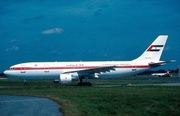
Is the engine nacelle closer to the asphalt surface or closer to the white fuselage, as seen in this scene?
the white fuselage

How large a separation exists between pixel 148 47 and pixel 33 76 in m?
16.9

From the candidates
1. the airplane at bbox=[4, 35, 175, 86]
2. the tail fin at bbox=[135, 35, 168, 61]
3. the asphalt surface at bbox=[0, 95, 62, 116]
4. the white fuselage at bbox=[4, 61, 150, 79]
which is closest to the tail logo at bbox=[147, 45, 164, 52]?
the tail fin at bbox=[135, 35, 168, 61]

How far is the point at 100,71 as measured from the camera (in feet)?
134

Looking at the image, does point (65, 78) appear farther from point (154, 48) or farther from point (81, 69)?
point (154, 48)

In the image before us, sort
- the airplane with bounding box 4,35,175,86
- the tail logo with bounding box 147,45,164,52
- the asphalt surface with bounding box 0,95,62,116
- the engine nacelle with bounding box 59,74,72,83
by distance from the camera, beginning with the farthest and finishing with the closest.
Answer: the tail logo with bounding box 147,45,164,52 → the airplane with bounding box 4,35,175,86 → the engine nacelle with bounding box 59,74,72,83 → the asphalt surface with bounding box 0,95,62,116

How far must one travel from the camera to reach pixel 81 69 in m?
42.4

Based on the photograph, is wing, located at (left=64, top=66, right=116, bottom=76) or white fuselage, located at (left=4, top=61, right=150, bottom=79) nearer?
wing, located at (left=64, top=66, right=116, bottom=76)

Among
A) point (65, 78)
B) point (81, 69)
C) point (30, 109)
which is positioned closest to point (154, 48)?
point (81, 69)

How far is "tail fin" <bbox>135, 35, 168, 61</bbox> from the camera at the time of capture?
148 ft

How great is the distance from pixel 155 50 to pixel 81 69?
11288mm

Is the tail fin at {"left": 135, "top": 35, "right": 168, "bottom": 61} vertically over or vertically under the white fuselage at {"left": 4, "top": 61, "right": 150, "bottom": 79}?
over

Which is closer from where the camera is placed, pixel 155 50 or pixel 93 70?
pixel 93 70

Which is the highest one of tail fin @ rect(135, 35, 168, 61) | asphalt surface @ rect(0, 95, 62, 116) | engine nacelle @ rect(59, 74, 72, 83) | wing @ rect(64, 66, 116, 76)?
tail fin @ rect(135, 35, 168, 61)

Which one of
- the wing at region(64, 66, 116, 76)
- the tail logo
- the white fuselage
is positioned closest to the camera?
the wing at region(64, 66, 116, 76)
